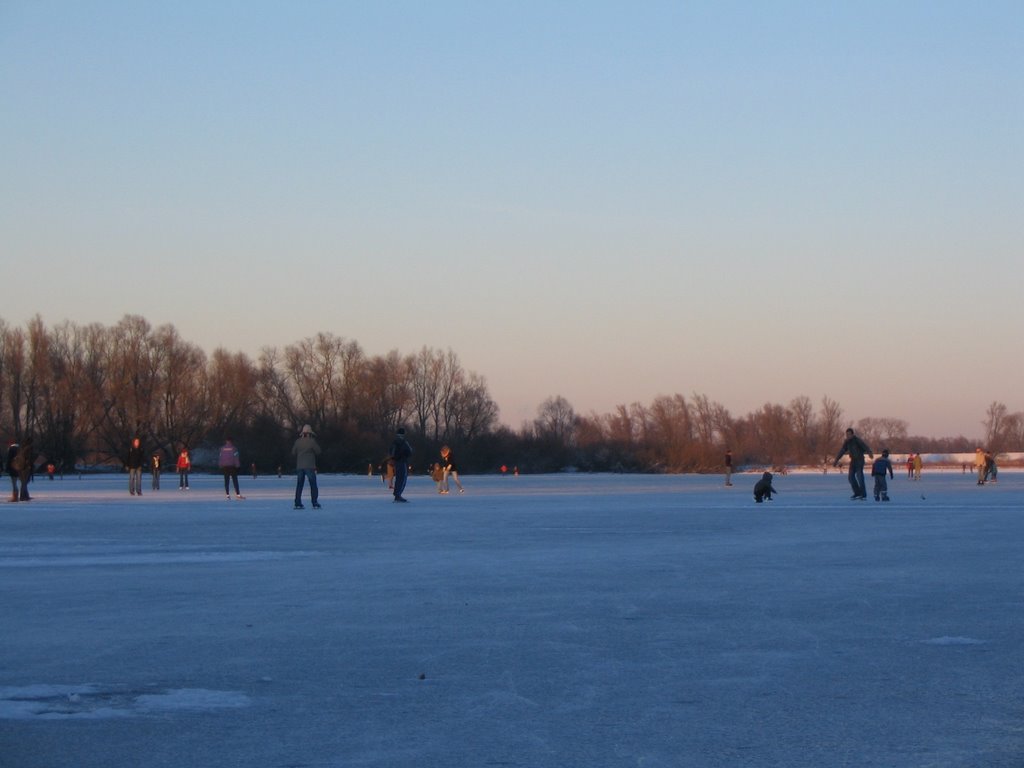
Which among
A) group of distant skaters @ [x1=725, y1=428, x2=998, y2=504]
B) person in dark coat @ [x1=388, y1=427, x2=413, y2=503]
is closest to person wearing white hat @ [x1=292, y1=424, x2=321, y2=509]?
person in dark coat @ [x1=388, y1=427, x2=413, y2=503]

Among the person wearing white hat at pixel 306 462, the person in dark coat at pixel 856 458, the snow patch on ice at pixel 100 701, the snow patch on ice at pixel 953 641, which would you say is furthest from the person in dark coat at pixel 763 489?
the snow patch on ice at pixel 100 701

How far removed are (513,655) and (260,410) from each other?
90777 mm

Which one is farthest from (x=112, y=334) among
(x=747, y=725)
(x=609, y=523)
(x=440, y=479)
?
(x=747, y=725)

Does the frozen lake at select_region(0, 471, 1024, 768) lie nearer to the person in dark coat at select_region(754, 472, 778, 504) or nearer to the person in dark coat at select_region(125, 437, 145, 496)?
the person in dark coat at select_region(754, 472, 778, 504)

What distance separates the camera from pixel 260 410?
311 feet

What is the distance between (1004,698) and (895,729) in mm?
805

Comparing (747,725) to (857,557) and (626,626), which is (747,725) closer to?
(626,626)

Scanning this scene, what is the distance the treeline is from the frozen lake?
72.3 meters

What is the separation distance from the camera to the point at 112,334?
88938mm

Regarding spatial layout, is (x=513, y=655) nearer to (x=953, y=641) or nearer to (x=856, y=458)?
(x=953, y=641)

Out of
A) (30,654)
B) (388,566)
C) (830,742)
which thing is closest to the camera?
(830,742)

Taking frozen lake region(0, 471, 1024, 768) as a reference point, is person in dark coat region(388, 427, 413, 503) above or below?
above

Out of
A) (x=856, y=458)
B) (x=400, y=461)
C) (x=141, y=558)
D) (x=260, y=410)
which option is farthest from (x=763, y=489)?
(x=260, y=410)

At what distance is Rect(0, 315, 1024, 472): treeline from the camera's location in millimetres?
84250
